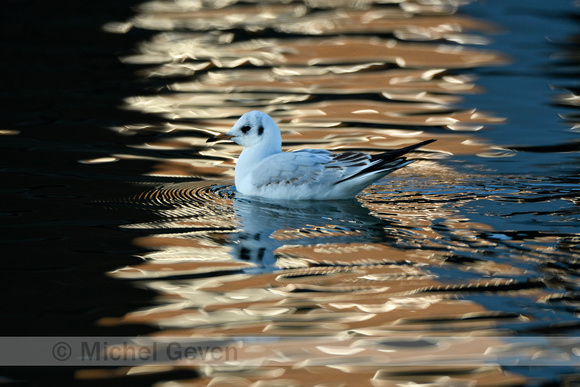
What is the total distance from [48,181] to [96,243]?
6.51 ft

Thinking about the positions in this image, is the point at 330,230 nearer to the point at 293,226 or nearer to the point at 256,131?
the point at 293,226

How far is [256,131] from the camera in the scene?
8023mm

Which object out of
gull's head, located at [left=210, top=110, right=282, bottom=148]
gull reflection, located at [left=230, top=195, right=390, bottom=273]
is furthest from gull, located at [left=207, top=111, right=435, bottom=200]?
gull reflection, located at [left=230, top=195, right=390, bottom=273]

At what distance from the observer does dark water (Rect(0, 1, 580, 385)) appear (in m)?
4.98

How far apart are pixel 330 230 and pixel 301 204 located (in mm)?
875

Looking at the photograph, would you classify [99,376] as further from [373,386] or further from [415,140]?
[415,140]

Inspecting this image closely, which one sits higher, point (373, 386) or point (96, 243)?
point (96, 243)

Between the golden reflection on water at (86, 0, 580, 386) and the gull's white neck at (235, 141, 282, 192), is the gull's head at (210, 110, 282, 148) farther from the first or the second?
the golden reflection on water at (86, 0, 580, 386)

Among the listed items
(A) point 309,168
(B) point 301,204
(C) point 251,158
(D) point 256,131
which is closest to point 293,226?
(B) point 301,204

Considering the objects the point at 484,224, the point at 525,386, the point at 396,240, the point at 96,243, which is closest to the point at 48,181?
the point at 96,243

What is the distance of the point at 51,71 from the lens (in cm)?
1306

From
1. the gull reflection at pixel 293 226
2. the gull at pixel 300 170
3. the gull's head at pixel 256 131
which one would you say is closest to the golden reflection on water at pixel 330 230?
the gull reflection at pixel 293 226

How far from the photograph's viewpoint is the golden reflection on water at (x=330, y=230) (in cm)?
489

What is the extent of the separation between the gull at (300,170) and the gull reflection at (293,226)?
0.10 metres
